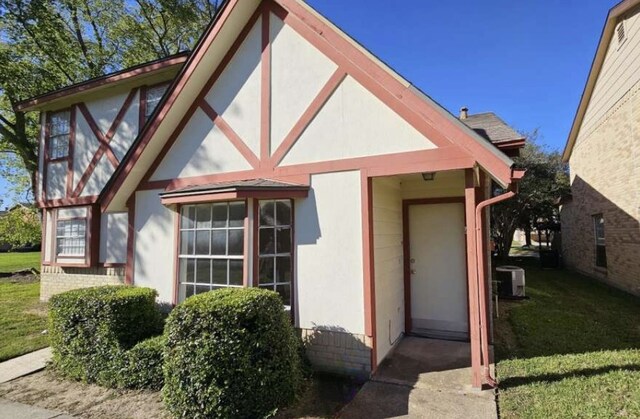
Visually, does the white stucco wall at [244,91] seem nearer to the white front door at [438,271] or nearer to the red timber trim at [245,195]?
the red timber trim at [245,195]

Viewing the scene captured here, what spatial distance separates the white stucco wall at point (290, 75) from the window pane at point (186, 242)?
2203 mm

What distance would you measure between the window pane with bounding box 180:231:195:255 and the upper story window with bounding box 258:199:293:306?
1.55m

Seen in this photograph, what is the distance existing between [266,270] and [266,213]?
0.94 metres

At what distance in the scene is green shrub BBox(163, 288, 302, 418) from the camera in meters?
4.11

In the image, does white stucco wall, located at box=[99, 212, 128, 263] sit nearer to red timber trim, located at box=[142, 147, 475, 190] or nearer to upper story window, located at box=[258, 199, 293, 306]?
red timber trim, located at box=[142, 147, 475, 190]

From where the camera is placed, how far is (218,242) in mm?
6348

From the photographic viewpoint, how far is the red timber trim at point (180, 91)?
6488mm

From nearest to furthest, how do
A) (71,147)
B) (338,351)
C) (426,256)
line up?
1. (338,351)
2. (426,256)
3. (71,147)

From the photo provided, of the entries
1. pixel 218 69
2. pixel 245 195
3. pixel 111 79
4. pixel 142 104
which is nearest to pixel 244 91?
pixel 218 69

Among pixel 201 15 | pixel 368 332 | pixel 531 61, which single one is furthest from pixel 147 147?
pixel 201 15

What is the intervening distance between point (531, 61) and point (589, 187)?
616 centimetres

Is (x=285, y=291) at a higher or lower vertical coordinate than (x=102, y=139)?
lower

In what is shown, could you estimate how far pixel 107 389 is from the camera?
5312mm

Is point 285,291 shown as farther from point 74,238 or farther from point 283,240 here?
point 74,238
